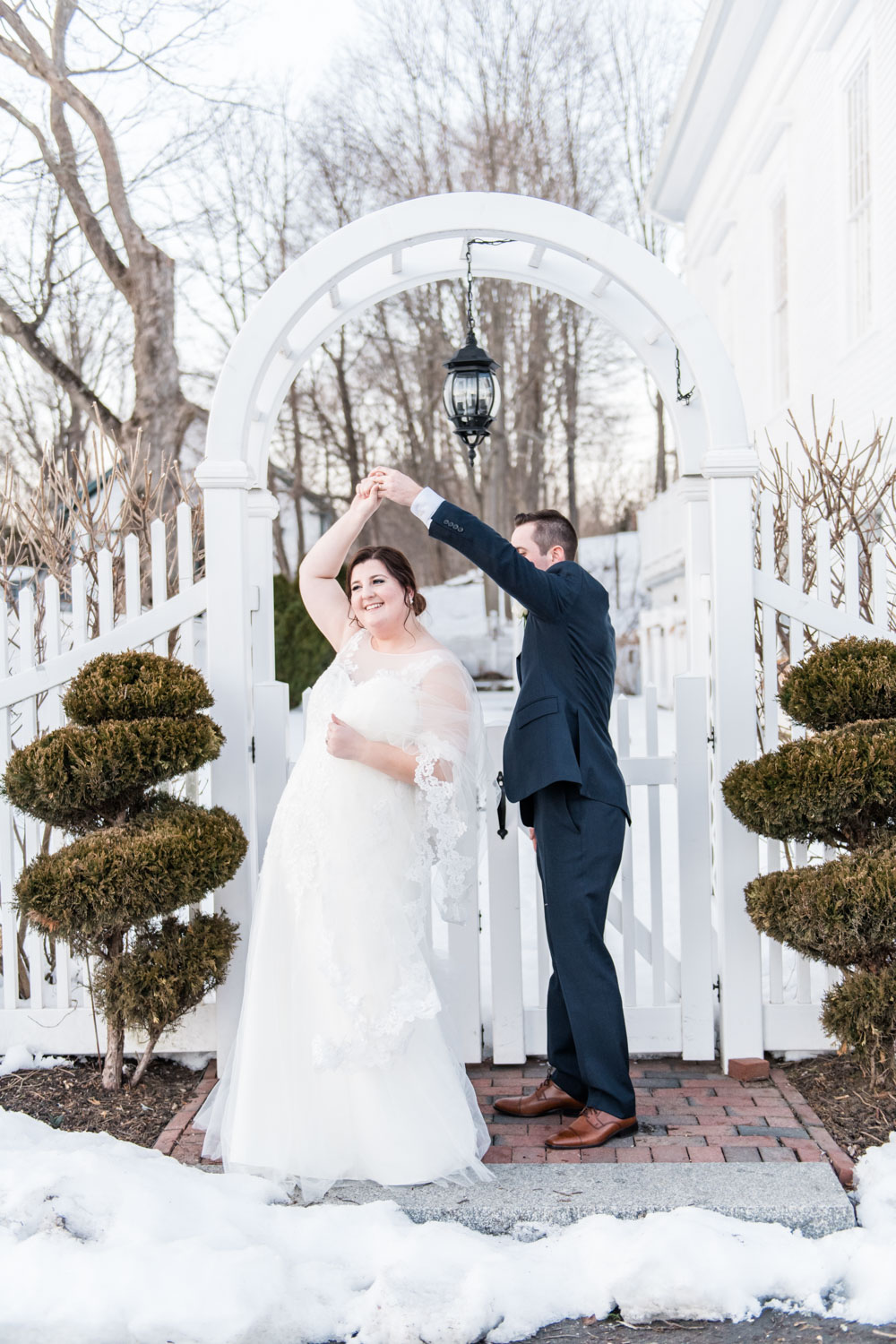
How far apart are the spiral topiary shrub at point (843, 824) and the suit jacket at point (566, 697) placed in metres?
0.49

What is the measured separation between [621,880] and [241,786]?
1455 millimetres

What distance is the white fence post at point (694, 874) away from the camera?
4055 millimetres

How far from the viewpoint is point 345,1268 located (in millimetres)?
2666

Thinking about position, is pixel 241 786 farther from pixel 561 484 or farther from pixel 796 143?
pixel 561 484

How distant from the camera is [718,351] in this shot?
3961 millimetres

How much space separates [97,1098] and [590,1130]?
65.4 inches

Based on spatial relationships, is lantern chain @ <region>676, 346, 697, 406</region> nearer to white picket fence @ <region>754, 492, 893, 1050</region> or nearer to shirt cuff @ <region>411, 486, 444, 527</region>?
white picket fence @ <region>754, 492, 893, 1050</region>

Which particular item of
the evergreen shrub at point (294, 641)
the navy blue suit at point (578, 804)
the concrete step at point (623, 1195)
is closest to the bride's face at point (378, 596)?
the navy blue suit at point (578, 804)

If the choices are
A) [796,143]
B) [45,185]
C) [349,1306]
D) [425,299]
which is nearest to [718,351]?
[349,1306]

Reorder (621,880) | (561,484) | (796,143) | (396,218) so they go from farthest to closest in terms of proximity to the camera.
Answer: (561,484) < (796,143) < (621,880) < (396,218)

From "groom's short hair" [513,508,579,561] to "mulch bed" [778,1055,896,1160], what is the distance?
197 centimetres

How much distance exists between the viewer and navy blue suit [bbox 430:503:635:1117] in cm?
342

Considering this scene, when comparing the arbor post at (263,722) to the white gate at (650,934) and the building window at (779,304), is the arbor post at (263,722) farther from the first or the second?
the building window at (779,304)

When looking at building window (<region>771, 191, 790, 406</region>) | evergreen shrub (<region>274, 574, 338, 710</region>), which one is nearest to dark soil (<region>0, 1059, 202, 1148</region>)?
building window (<region>771, 191, 790, 406</region>)
